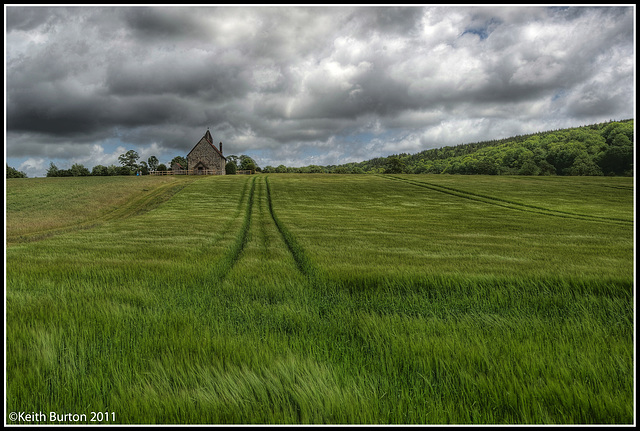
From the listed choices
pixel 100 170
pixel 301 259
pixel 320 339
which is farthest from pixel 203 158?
pixel 320 339

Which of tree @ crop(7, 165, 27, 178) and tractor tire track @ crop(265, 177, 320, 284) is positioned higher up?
tree @ crop(7, 165, 27, 178)

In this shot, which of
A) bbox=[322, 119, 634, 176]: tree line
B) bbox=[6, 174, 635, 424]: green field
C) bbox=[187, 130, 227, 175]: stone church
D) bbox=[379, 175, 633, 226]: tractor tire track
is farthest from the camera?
bbox=[187, 130, 227, 175]: stone church

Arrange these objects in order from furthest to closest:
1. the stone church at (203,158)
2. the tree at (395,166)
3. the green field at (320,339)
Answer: the tree at (395,166)
the stone church at (203,158)
the green field at (320,339)

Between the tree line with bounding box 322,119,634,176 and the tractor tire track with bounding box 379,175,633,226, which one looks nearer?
the tractor tire track with bounding box 379,175,633,226

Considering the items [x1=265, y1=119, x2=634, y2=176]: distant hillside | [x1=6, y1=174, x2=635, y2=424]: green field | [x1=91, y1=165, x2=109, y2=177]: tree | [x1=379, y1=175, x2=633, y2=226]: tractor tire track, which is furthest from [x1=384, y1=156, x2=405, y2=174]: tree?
[x1=6, y1=174, x2=635, y2=424]: green field

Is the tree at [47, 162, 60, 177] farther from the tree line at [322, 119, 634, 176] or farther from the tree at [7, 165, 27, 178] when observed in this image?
the tree line at [322, 119, 634, 176]

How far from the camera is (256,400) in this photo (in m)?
3.07

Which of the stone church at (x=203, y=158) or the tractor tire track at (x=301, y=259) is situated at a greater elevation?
the stone church at (x=203, y=158)

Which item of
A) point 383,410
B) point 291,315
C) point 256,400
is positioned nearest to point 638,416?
point 383,410

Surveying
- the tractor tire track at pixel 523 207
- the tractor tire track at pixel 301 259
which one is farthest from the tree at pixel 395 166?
the tractor tire track at pixel 301 259

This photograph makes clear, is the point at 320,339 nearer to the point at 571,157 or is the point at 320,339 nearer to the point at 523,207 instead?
the point at 523,207

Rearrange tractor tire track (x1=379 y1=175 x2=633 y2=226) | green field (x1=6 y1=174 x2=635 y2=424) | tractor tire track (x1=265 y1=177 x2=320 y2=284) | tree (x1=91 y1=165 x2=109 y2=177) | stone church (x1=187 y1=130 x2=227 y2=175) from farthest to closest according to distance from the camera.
→ 1. stone church (x1=187 y1=130 x2=227 y2=175)
2. tree (x1=91 y1=165 x2=109 y2=177)
3. tractor tire track (x1=379 y1=175 x2=633 y2=226)
4. tractor tire track (x1=265 y1=177 x2=320 y2=284)
5. green field (x1=6 y1=174 x2=635 y2=424)

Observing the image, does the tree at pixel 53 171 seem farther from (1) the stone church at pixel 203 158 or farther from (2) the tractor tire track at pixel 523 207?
(2) the tractor tire track at pixel 523 207

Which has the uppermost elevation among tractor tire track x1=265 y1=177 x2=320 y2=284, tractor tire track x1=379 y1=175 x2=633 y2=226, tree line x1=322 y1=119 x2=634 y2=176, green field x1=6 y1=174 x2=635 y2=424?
tree line x1=322 y1=119 x2=634 y2=176
